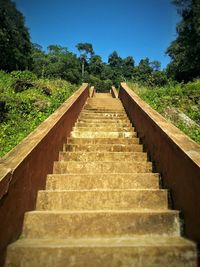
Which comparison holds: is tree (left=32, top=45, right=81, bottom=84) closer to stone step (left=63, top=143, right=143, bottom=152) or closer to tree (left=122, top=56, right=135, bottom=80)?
tree (left=122, top=56, right=135, bottom=80)

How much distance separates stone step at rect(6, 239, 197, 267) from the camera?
2.56 m

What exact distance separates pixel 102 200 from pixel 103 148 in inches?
80.7

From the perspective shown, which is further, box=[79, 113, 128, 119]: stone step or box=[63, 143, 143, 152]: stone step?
box=[79, 113, 128, 119]: stone step

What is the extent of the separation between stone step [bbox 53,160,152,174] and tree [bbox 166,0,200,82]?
57.1ft

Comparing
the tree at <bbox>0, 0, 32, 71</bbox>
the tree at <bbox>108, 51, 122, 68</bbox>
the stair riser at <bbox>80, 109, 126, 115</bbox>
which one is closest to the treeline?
the tree at <bbox>0, 0, 32, 71</bbox>

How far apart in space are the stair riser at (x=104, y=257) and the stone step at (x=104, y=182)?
4.53ft

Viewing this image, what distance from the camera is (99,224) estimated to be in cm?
Result: 305

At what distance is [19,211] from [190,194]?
5.89 feet

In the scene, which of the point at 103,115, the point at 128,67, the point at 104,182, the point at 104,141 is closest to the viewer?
the point at 104,182

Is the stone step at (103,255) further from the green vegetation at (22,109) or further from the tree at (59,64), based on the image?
the tree at (59,64)

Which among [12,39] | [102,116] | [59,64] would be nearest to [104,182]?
[102,116]

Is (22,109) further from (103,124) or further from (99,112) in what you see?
(103,124)

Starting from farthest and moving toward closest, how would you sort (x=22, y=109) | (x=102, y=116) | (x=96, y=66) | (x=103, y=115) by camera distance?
(x=96, y=66) < (x=22, y=109) < (x=103, y=115) < (x=102, y=116)

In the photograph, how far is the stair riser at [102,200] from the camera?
3.48m
